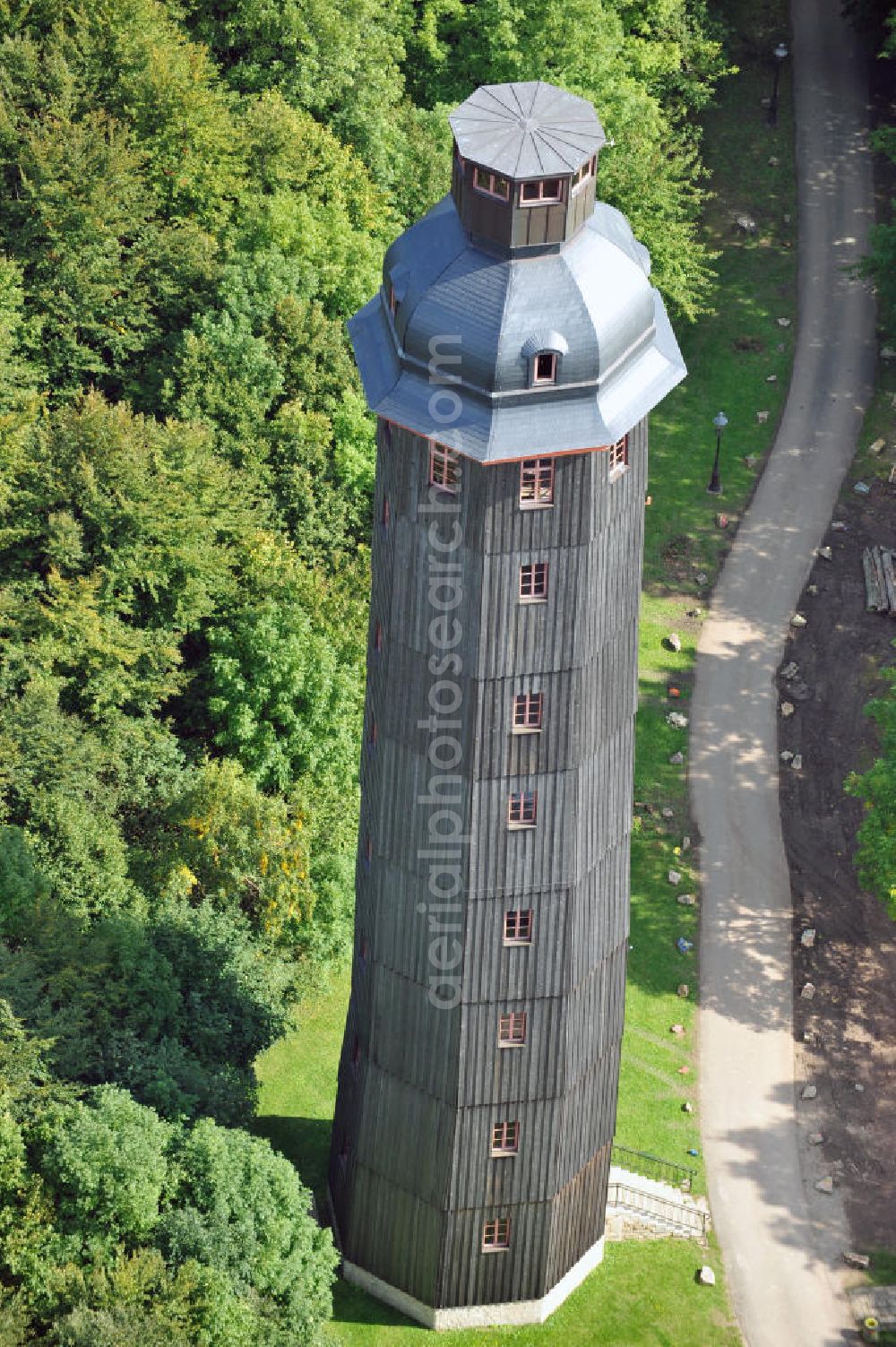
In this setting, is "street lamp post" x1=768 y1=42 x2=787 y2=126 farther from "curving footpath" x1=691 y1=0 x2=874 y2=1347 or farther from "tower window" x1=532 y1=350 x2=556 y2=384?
"tower window" x1=532 y1=350 x2=556 y2=384

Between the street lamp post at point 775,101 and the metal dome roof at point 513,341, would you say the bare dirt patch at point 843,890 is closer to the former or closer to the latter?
the street lamp post at point 775,101

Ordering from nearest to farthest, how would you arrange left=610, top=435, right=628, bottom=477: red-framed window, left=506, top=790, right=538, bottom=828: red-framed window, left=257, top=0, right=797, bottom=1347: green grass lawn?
left=610, top=435, right=628, bottom=477: red-framed window < left=506, top=790, right=538, bottom=828: red-framed window < left=257, top=0, right=797, bottom=1347: green grass lawn

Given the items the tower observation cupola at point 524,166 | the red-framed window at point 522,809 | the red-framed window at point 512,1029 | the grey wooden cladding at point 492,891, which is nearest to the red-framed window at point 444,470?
the grey wooden cladding at point 492,891

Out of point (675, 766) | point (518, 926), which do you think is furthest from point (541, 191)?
point (675, 766)

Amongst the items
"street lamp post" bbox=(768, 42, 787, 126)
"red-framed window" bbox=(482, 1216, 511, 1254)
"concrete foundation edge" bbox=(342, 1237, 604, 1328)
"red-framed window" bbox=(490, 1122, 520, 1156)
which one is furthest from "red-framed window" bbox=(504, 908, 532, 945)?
"street lamp post" bbox=(768, 42, 787, 126)

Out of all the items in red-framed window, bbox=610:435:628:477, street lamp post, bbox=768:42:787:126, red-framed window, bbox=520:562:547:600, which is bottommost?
red-framed window, bbox=520:562:547:600
